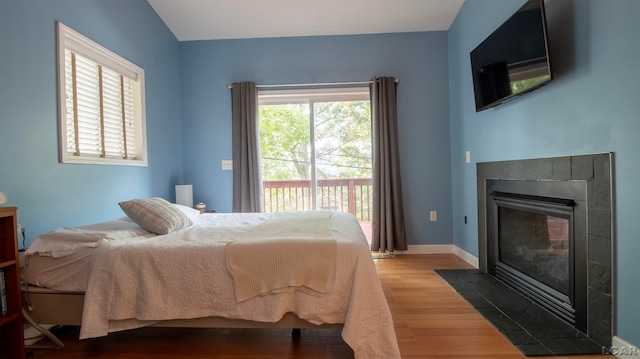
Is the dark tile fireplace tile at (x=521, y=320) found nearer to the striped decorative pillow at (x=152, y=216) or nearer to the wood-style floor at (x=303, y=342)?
the wood-style floor at (x=303, y=342)

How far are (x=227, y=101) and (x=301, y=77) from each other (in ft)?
3.20

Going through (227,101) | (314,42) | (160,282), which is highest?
(314,42)

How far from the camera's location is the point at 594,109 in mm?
1677

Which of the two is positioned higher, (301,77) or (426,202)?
(301,77)

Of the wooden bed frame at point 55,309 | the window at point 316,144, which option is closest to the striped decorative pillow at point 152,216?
the wooden bed frame at point 55,309

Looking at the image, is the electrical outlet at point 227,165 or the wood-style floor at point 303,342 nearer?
the wood-style floor at point 303,342

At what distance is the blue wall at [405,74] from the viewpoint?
12.0 feet

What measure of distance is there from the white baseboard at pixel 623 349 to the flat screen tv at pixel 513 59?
1508mm

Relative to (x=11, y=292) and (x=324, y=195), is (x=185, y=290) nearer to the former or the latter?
(x=11, y=292)

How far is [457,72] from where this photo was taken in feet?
11.2

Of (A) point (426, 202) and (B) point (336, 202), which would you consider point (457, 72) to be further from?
(B) point (336, 202)

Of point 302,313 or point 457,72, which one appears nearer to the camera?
point 302,313

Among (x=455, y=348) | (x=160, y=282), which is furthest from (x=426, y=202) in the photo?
(x=160, y=282)

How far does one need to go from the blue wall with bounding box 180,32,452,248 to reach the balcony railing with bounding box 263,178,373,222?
540mm
